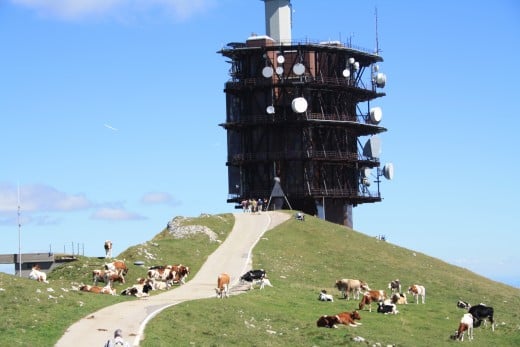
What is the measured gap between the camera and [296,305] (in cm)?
5069

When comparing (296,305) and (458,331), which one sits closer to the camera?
(458,331)

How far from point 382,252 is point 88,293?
1438 inches

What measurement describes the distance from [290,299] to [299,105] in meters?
53.0

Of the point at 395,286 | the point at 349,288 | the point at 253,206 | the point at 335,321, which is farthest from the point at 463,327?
the point at 253,206

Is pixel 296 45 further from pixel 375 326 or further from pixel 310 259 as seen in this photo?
pixel 375 326

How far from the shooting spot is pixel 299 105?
341 ft

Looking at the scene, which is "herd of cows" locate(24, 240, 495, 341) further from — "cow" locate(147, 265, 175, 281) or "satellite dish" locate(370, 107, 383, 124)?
"satellite dish" locate(370, 107, 383, 124)

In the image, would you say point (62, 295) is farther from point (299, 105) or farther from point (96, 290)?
point (299, 105)

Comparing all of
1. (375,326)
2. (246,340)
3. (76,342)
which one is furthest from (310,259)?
(76,342)

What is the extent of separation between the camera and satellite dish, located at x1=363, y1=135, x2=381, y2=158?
112 m

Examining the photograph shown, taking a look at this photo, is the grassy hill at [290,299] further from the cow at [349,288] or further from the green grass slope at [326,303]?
the cow at [349,288]

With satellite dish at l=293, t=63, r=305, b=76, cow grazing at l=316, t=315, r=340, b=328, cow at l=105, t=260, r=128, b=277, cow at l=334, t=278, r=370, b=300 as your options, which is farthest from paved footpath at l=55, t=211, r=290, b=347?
satellite dish at l=293, t=63, r=305, b=76

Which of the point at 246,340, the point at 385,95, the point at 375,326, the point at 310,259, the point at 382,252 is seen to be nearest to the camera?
the point at 246,340

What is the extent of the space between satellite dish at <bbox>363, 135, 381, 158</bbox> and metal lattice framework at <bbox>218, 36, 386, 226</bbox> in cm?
49
